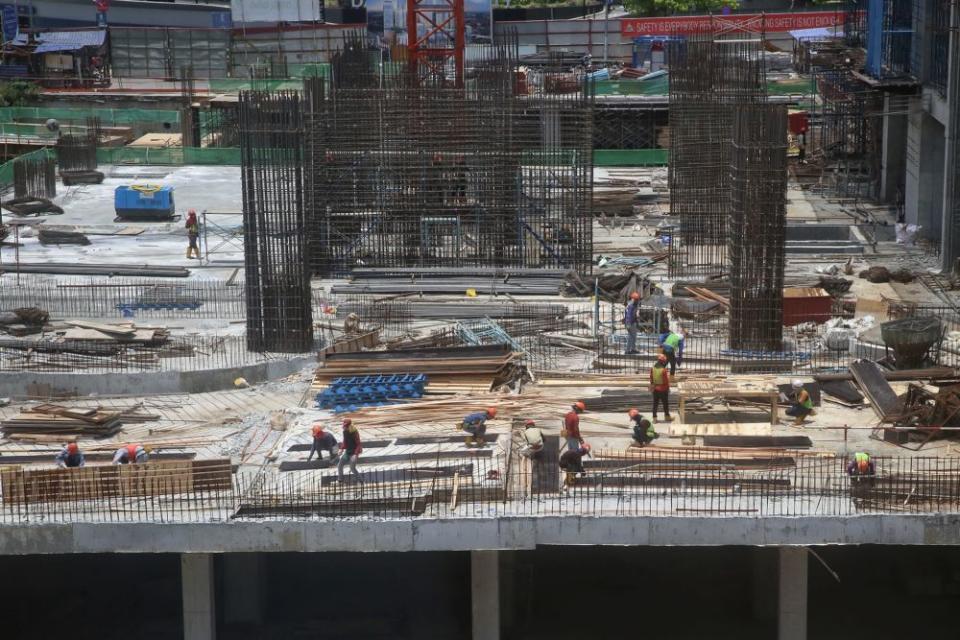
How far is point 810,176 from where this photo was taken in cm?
5903

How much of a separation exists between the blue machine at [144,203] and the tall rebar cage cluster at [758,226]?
22984 mm

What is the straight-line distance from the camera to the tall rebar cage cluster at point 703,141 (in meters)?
44.9

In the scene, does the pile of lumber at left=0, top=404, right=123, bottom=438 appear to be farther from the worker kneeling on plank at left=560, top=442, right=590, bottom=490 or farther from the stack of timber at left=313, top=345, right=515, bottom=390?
the worker kneeling on plank at left=560, top=442, right=590, bottom=490

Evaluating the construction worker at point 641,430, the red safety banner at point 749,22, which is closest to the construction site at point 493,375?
the construction worker at point 641,430

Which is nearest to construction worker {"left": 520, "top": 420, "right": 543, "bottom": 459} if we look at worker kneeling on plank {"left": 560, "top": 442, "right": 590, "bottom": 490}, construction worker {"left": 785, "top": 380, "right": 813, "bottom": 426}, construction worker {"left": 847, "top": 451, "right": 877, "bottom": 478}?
worker kneeling on plank {"left": 560, "top": 442, "right": 590, "bottom": 490}

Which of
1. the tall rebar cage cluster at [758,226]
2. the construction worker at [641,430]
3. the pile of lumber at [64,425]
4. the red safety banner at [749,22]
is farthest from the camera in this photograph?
the red safety banner at [749,22]

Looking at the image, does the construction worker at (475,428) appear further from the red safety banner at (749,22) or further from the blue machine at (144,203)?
the red safety banner at (749,22)

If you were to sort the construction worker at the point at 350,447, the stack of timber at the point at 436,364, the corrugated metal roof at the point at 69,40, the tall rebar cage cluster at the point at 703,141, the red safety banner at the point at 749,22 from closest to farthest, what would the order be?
the construction worker at the point at 350,447 → the stack of timber at the point at 436,364 → the tall rebar cage cluster at the point at 703,141 → the red safety banner at the point at 749,22 → the corrugated metal roof at the point at 69,40

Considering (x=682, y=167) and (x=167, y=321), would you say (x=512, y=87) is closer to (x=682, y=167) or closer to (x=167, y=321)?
(x=682, y=167)

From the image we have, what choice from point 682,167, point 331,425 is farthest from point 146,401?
point 682,167

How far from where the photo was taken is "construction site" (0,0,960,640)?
27312 mm

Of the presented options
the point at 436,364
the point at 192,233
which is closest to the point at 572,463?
the point at 436,364

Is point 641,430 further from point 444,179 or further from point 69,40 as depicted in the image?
point 69,40

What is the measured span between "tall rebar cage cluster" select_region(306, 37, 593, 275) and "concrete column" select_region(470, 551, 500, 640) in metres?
17.4
